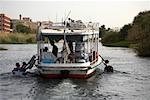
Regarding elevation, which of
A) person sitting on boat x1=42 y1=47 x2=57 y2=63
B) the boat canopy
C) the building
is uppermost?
the building

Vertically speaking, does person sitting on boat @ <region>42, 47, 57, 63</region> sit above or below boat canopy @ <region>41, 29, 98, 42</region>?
below

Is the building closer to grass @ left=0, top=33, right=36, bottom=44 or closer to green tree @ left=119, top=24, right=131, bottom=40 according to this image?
grass @ left=0, top=33, right=36, bottom=44

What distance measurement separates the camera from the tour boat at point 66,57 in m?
31.8

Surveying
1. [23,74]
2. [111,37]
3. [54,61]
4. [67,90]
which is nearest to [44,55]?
[54,61]

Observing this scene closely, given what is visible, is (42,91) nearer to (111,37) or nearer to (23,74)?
(23,74)

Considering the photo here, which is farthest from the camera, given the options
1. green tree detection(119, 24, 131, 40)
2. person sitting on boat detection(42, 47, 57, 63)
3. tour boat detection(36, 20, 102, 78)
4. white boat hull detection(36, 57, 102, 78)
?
green tree detection(119, 24, 131, 40)

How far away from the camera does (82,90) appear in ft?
93.5

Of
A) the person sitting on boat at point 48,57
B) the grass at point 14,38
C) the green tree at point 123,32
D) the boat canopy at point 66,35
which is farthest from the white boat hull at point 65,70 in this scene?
the green tree at point 123,32

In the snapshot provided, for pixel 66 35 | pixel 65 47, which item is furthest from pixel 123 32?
pixel 66 35

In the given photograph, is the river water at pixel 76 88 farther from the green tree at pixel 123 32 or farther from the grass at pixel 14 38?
the green tree at pixel 123 32

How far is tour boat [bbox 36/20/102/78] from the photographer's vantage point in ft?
104

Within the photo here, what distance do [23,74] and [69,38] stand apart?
523cm

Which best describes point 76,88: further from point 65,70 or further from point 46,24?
point 46,24

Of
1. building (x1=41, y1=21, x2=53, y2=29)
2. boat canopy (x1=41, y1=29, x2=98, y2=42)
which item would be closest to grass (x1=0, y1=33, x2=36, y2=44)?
building (x1=41, y1=21, x2=53, y2=29)
